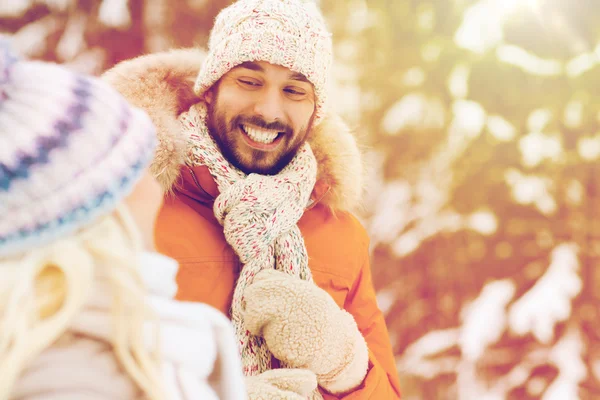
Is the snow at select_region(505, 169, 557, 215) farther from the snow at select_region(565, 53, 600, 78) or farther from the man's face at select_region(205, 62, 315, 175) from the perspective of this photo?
the man's face at select_region(205, 62, 315, 175)

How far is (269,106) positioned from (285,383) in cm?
61

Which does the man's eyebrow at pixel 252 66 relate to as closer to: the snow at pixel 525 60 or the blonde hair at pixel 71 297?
the blonde hair at pixel 71 297

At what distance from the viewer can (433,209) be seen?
80.4 inches

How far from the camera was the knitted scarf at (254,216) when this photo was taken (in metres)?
1.15

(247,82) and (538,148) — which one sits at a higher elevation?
(247,82)

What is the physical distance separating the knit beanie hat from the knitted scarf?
0.15 m

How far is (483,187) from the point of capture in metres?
2.05

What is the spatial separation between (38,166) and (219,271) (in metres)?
0.70

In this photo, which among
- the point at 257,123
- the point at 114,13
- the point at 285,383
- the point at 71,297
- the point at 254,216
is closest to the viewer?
the point at 71,297

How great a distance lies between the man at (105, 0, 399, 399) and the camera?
107cm

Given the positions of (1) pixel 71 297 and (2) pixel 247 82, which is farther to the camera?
(2) pixel 247 82

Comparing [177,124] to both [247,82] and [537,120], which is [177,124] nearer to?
[247,82]

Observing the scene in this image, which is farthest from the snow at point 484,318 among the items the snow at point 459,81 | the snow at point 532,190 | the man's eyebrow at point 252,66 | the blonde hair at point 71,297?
the blonde hair at point 71,297

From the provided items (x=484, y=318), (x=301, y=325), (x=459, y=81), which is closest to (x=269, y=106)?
(x=301, y=325)
